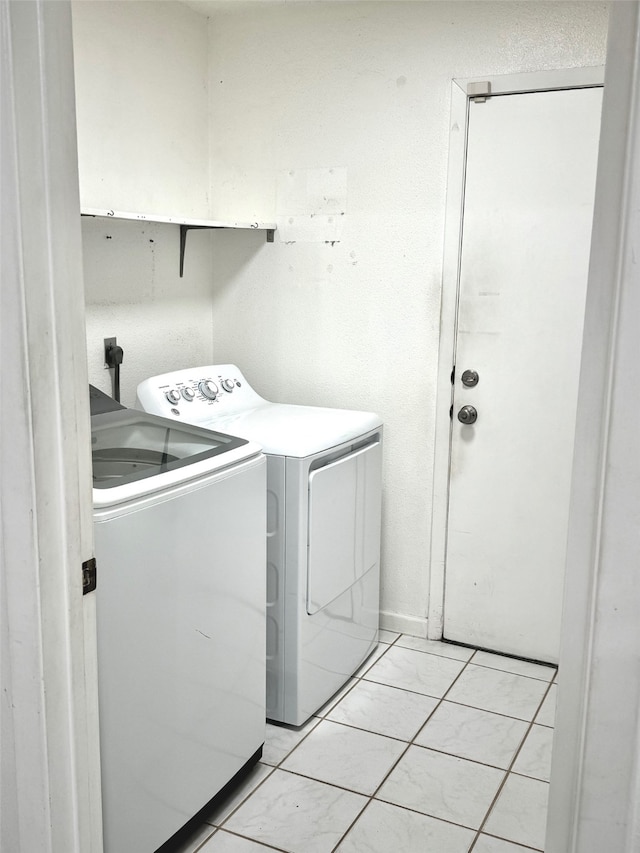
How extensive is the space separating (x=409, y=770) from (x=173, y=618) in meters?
0.96

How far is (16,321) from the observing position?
3.77ft

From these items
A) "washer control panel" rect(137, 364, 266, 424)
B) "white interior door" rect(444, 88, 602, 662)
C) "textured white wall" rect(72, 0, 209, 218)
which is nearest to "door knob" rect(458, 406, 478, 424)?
"white interior door" rect(444, 88, 602, 662)

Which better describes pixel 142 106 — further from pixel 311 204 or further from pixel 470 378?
pixel 470 378

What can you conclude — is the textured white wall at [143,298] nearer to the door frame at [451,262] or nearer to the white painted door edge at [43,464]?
the door frame at [451,262]

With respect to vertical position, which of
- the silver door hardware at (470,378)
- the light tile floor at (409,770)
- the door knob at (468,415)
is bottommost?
the light tile floor at (409,770)

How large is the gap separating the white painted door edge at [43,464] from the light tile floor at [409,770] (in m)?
0.84

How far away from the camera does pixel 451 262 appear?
9.37ft

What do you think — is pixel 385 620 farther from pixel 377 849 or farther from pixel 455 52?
pixel 455 52

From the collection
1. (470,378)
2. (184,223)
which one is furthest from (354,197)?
(470,378)

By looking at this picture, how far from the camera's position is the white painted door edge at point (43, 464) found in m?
1.11

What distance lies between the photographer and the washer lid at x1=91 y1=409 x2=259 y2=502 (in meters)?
1.79

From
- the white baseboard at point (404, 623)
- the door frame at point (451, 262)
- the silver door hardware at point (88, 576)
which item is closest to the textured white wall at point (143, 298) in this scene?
the door frame at point (451, 262)

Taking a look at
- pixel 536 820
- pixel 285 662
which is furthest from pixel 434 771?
pixel 285 662

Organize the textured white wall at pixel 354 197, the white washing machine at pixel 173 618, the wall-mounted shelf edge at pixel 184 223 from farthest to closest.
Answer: the textured white wall at pixel 354 197 → the wall-mounted shelf edge at pixel 184 223 → the white washing machine at pixel 173 618
